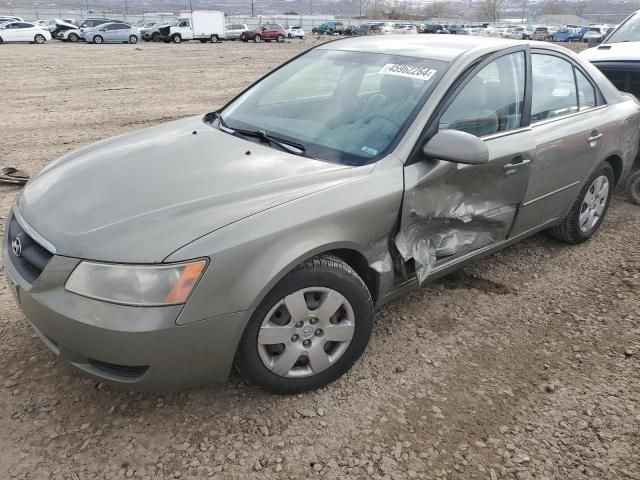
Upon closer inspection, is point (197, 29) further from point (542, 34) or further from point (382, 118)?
point (382, 118)

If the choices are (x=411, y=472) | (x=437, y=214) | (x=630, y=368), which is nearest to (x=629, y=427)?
(x=630, y=368)

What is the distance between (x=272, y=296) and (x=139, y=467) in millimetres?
898

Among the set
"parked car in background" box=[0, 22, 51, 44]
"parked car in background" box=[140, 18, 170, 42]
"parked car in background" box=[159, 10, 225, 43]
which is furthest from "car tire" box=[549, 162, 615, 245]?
"parked car in background" box=[140, 18, 170, 42]

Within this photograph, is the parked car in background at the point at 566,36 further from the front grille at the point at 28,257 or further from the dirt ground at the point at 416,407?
the front grille at the point at 28,257

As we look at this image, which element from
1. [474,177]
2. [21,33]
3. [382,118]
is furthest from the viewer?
[21,33]

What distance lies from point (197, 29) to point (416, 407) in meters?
39.2

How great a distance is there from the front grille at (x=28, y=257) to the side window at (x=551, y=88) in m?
2.97

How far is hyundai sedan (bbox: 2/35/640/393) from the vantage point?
213 cm

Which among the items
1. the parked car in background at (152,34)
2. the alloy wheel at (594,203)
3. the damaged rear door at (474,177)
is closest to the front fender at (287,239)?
the damaged rear door at (474,177)

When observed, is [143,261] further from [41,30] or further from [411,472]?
[41,30]

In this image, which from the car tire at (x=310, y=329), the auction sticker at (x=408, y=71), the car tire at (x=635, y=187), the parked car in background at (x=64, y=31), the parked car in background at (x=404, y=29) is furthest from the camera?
the parked car in background at (x=404, y=29)

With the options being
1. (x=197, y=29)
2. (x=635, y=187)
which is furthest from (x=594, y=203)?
(x=197, y=29)

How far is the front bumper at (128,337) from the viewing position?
2.07 meters

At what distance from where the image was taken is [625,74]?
18.4ft
